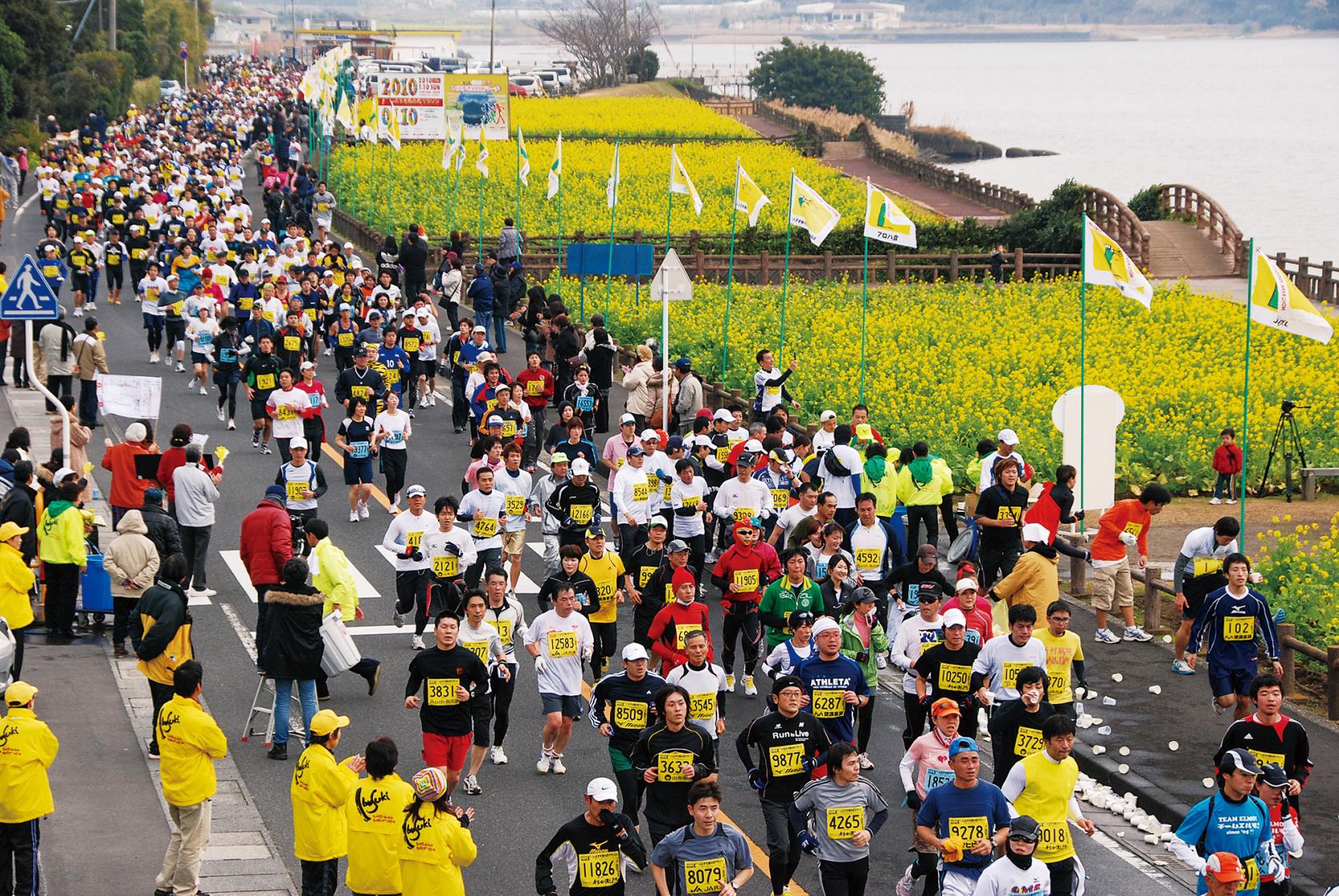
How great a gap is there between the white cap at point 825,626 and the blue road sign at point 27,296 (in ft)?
34.1

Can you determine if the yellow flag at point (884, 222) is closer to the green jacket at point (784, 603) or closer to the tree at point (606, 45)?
the green jacket at point (784, 603)

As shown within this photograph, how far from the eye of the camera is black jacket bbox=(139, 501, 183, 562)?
653 inches

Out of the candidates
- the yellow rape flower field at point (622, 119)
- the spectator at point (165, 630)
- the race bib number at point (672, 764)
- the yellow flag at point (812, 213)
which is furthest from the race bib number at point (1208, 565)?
the yellow rape flower field at point (622, 119)

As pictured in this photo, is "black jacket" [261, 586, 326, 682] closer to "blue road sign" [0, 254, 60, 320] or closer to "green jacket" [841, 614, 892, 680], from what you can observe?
"green jacket" [841, 614, 892, 680]

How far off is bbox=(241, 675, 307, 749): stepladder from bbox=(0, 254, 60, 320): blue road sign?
6078 mm

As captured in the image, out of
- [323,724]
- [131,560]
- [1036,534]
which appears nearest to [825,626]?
[1036,534]

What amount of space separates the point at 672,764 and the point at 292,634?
3.83m

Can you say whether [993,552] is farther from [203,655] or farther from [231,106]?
[231,106]

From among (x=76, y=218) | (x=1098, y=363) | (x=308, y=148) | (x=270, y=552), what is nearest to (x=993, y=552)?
(x=270, y=552)

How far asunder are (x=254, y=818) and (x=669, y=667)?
321 cm

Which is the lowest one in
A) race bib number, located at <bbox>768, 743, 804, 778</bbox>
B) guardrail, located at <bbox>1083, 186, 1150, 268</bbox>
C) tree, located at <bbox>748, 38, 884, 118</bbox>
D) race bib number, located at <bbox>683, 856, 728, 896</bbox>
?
race bib number, located at <bbox>683, 856, 728, 896</bbox>

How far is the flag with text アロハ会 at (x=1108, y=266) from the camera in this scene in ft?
71.9

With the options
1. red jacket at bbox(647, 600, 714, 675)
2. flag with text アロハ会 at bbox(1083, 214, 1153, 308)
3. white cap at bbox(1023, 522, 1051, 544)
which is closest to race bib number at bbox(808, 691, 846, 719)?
red jacket at bbox(647, 600, 714, 675)

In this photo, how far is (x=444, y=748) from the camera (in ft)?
42.8
